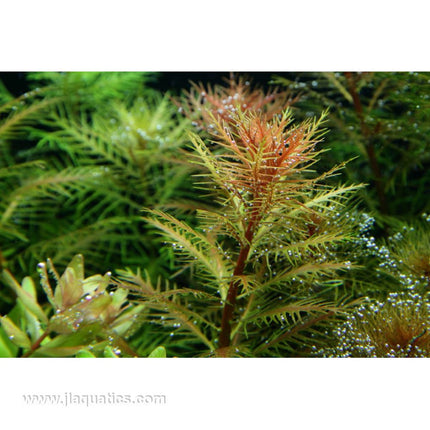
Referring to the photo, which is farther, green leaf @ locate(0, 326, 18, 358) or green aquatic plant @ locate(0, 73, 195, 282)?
green aquatic plant @ locate(0, 73, 195, 282)

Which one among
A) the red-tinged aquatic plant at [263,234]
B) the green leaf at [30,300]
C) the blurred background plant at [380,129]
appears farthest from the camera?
the blurred background plant at [380,129]

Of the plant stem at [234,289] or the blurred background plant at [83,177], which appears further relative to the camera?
the blurred background plant at [83,177]

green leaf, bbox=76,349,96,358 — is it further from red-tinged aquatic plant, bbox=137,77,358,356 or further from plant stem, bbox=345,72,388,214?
plant stem, bbox=345,72,388,214

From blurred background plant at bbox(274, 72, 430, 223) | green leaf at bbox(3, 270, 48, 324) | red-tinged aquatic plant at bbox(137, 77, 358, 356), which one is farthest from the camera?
blurred background plant at bbox(274, 72, 430, 223)

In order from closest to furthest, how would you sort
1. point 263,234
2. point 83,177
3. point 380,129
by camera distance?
point 263,234, point 380,129, point 83,177

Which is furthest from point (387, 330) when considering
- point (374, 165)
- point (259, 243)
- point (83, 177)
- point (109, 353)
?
point (83, 177)

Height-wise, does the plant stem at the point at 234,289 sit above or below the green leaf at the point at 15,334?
above

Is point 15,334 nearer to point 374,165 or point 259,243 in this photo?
point 259,243

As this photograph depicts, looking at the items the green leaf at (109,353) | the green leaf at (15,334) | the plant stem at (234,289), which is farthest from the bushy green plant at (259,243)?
the green leaf at (15,334)

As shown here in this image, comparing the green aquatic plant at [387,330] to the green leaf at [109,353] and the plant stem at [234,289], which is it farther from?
the green leaf at [109,353]

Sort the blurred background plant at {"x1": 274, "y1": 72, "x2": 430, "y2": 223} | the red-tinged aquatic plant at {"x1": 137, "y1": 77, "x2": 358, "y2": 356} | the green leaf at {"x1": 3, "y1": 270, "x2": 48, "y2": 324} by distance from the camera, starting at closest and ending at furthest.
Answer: the red-tinged aquatic plant at {"x1": 137, "y1": 77, "x2": 358, "y2": 356}
the green leaf at {"x1": 3, "y1": 270, "x2": 48, "y2": 324}
the blurred background plant at {"x1": 274, "y1": 72, "x2": 430, "y2": 223}

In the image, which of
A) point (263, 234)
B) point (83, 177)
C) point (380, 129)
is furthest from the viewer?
point (83, 177)

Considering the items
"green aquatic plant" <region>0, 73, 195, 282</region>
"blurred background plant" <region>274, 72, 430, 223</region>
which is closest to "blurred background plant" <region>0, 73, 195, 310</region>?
"green aquatic plant" <region>0, 73, 195, 282</region>
